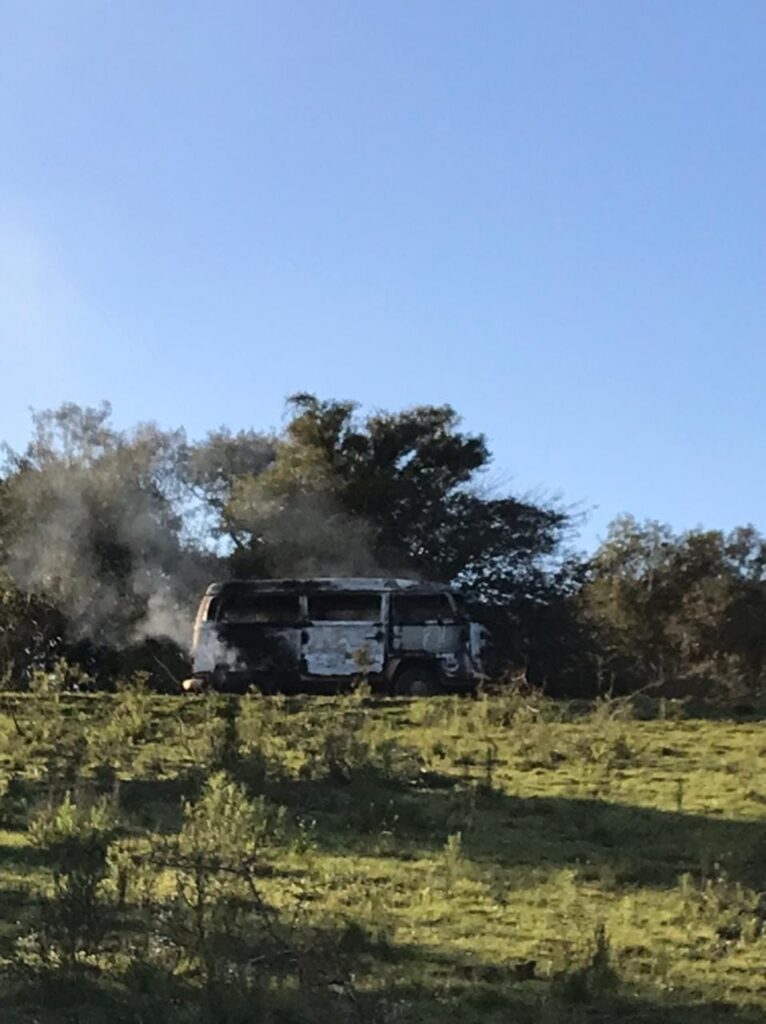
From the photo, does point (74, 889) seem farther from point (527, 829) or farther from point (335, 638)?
point (335, 638)

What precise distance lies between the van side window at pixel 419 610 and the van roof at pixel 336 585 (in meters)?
0.14

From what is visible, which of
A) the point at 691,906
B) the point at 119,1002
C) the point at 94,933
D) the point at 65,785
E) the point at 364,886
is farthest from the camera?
the point at 65,785

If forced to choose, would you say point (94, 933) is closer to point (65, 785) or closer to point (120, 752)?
point (65, 785)

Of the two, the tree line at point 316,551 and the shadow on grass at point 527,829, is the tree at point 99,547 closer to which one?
the tree line at point 316,551

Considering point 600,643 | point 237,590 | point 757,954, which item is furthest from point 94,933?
point 600,643

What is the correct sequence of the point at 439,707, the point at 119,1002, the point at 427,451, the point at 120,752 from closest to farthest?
the point at 119,1002
the point at 120,752
the point at 439,707
the point at 427,451

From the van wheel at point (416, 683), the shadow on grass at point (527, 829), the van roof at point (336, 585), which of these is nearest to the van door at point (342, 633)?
the van roof at point (336, 585)

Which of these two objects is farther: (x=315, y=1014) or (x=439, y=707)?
(x=439, y=707)

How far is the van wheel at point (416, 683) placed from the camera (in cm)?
2062

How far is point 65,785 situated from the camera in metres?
9.76

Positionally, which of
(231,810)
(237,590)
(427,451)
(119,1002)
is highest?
(427,451)

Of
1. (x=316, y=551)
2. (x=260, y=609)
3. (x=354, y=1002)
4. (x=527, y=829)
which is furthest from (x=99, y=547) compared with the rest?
(x=354, y=1002)

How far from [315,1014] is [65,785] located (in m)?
5.72

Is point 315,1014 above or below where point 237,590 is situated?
below
